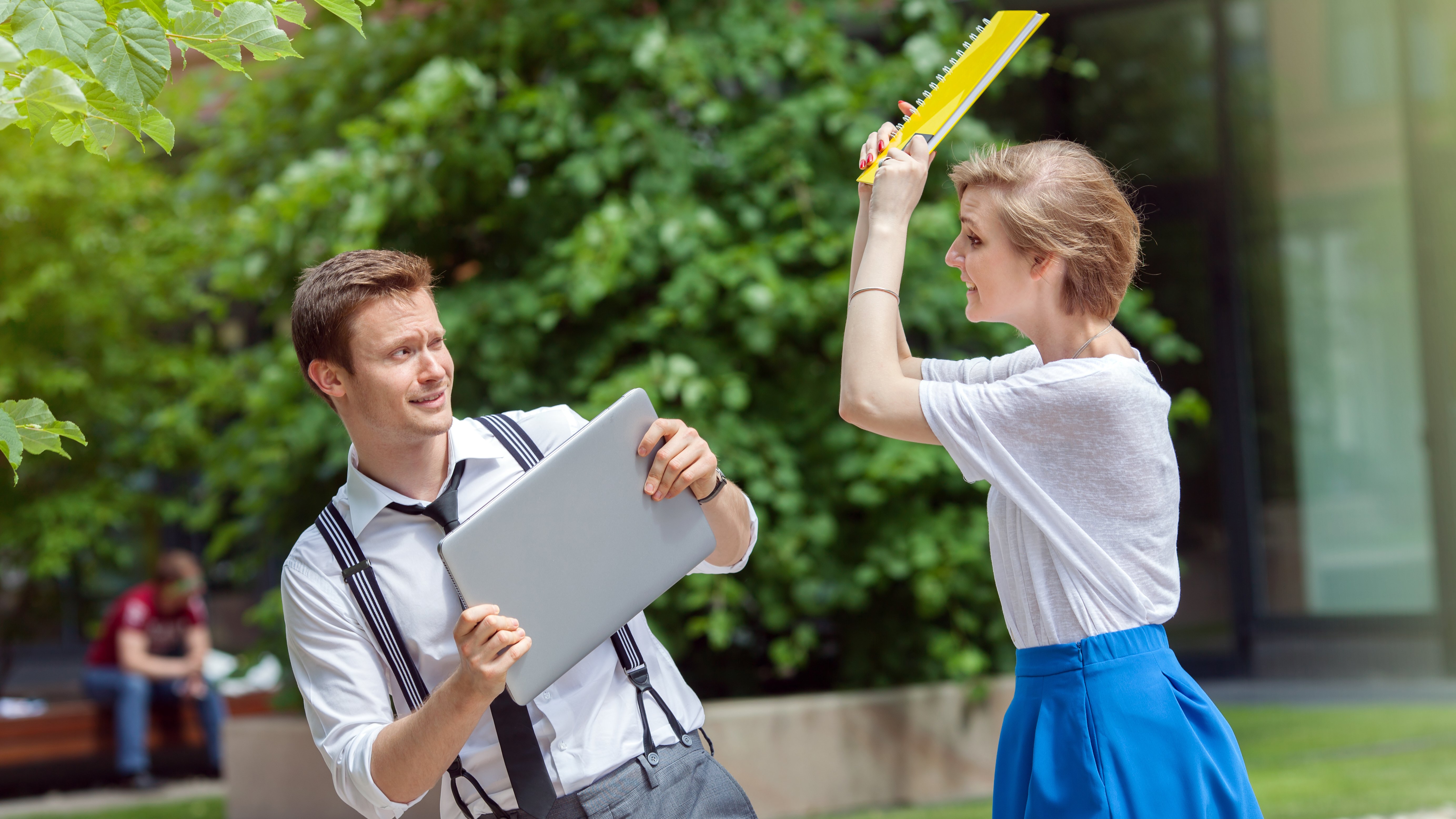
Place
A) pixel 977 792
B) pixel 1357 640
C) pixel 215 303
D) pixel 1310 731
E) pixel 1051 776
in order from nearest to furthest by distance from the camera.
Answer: pixel 1051 776, pixel 977 792, pixel 215 303, pixel 1310 731, pixel 1357 640

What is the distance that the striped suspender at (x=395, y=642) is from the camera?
6.60 feet

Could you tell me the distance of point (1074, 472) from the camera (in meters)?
1.85

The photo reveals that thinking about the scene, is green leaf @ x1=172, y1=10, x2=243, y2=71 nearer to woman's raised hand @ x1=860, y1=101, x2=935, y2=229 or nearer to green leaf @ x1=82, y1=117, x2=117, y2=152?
green leaf @ x1=82, y1=117, x2=117, y2=152

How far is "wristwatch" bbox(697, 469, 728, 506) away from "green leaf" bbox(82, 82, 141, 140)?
91 centimetres

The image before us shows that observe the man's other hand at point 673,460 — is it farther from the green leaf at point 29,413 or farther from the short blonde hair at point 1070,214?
the green leaf at point 29,413

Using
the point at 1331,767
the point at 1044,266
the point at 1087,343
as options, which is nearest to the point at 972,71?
the point at 1044,266

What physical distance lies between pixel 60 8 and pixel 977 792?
16.3ft

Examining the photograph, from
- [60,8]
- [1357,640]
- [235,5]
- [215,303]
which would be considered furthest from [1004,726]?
[1357,640]

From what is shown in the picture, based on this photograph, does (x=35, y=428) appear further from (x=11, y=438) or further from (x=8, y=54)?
(x=8, y=54)

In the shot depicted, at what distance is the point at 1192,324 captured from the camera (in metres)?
9.30

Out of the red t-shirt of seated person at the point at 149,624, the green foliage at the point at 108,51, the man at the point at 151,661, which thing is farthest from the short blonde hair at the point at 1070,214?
the red t-shirt of seated person at the point at 149,624

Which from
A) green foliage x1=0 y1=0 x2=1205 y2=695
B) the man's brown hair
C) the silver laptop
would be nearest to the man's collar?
the man's brown hair

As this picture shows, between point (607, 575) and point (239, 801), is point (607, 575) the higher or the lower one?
the higher one

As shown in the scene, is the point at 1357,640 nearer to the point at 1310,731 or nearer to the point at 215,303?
the point at 1310,731
